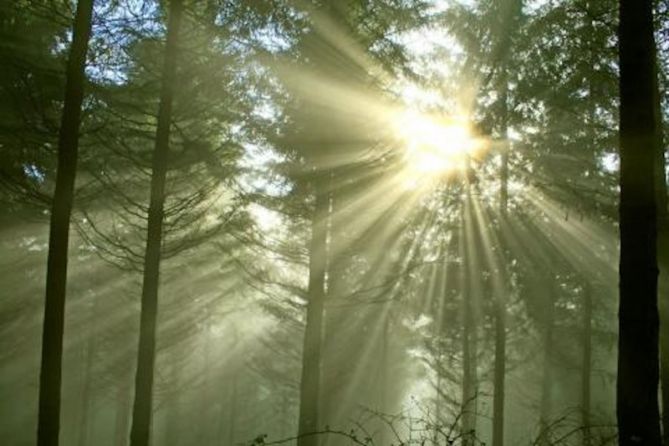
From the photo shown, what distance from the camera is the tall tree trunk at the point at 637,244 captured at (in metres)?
5.41

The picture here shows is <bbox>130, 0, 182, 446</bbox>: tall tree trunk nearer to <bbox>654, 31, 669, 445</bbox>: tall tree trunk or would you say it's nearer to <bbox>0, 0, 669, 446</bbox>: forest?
<bbox>0, 0, 669, 446</bbox>: forest

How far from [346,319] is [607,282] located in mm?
8567

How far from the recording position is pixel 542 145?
53.8 ft

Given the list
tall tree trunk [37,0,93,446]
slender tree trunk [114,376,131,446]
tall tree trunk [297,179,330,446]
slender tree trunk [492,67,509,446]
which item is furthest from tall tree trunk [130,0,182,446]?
slender tree trunk [114,376,131,446]

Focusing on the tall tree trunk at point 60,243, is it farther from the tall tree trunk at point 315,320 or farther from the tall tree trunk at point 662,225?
the tall tree trunk at point 662,225

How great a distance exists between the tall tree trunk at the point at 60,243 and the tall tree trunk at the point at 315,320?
4.54m

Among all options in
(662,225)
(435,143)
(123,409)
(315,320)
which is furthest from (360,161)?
(123,409)

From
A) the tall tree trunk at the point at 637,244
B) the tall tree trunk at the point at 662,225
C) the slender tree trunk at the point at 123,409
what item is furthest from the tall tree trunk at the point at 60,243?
the slender tree trunk at the point at 123,409

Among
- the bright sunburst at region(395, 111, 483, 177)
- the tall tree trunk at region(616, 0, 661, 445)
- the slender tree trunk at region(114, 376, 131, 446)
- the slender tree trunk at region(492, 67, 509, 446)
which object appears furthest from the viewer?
the slender tree trunk at region(114, 376, 131, 446)

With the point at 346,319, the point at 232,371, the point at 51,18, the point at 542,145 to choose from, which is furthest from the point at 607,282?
the point at 232,371

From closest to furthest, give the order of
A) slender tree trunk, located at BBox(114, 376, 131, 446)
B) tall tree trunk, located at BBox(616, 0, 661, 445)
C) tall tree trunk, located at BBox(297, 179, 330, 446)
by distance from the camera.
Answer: tall tree trunk, located at BBox(616, 0, 661, 445)
tall tree trunk, located at BBox(297, 179, 330, 446)
slender tree trunk, located at BBox(114, 376, 131, 446)

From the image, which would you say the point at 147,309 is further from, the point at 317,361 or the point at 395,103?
the point at 395,103

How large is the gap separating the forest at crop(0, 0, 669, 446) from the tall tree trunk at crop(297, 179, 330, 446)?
0.13 feet

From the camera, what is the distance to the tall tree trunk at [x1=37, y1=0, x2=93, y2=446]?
8.52 meters
